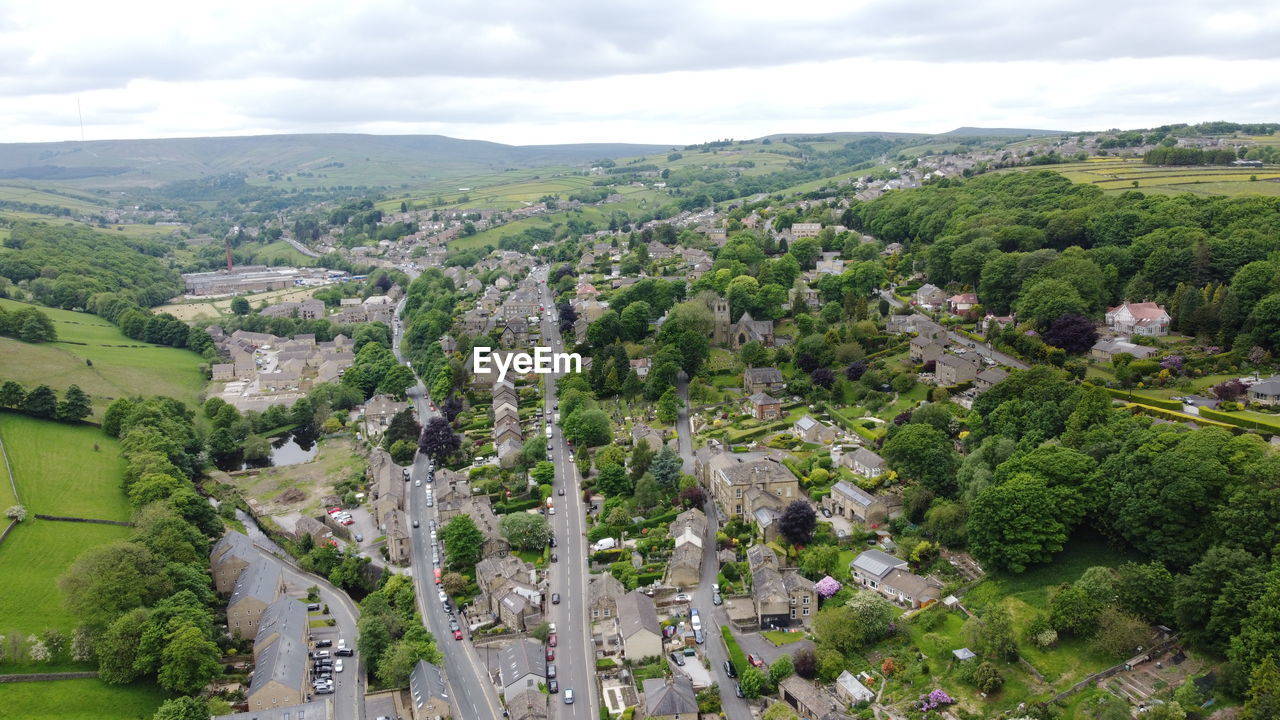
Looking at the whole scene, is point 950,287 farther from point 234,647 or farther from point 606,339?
point 234,647

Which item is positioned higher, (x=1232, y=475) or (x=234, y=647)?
(x=1232, y=475)

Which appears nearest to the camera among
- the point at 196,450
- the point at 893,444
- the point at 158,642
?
the point at 158,642

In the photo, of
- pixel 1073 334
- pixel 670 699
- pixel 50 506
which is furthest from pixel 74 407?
pixel 1073 334

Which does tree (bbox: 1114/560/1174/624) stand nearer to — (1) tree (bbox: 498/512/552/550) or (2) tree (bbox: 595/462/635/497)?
(2) tree (bbox: 595/462/635/497)

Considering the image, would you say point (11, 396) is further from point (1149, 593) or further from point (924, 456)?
point (1149, 593)

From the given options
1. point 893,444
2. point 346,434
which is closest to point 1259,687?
point 893,444

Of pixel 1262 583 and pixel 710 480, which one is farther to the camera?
pixel 710 480

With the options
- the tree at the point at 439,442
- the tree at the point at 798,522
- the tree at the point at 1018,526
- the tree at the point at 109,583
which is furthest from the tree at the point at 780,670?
the tree at the point at 439,442

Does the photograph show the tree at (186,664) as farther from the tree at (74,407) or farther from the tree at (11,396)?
the tree at (11,396)
